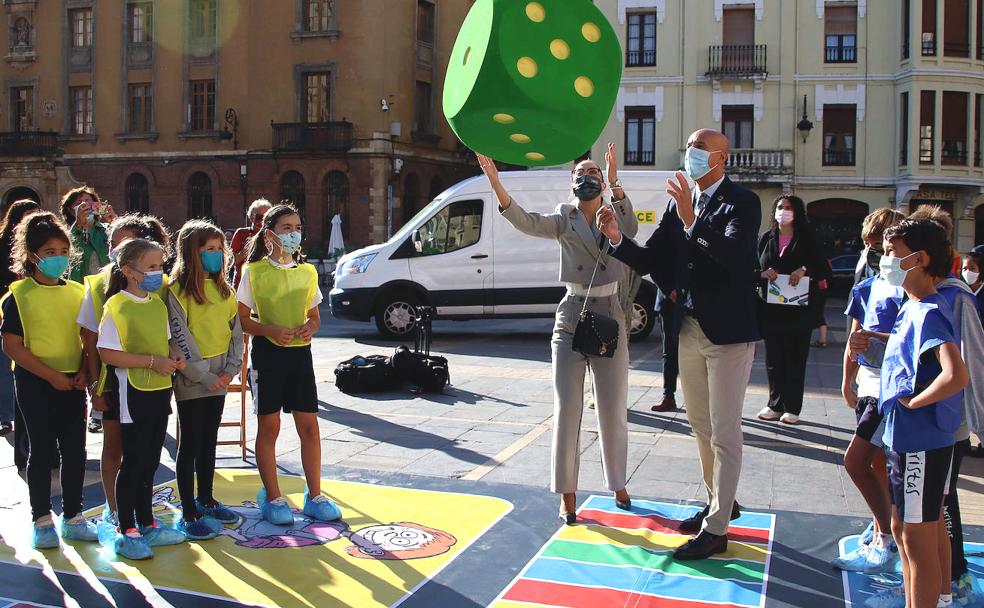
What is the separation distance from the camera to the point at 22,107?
38281 mm

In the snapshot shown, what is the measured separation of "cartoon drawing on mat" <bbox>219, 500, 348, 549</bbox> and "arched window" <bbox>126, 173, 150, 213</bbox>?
33.3 meters

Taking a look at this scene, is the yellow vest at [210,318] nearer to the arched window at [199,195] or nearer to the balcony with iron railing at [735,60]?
the balcony with iron railing at [735,60]

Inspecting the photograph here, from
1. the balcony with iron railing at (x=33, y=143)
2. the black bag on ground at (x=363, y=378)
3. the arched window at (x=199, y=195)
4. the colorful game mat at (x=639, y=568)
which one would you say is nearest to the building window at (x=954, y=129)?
the black bag on ground at (x=363, y=378)

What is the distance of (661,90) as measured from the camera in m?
29.7

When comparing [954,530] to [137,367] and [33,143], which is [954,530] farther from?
[33,143]

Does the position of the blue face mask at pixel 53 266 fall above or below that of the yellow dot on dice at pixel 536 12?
below

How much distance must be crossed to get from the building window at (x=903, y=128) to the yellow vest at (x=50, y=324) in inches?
1128

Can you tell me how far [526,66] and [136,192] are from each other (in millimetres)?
35460

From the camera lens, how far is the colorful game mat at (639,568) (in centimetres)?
412

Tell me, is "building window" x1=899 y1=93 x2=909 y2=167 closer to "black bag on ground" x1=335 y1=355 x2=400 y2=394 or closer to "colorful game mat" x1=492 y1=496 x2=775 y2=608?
"black bag on ground" x1=335 y1=355 x2=400 y2=394

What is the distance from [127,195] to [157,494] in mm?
33305

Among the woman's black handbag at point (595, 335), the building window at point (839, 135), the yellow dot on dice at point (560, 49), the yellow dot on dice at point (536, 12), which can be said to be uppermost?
the building window at point (839, 135)

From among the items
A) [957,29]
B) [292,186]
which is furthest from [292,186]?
[957,29]

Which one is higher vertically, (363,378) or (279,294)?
(279,294)
